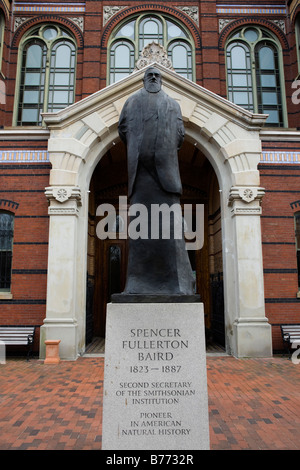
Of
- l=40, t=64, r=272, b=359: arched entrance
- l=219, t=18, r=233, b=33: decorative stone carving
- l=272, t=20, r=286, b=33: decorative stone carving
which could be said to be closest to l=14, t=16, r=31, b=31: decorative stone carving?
l=219, t=18, r=233, b=33: decorative stone carving

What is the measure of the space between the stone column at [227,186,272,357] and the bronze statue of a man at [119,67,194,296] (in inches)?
226

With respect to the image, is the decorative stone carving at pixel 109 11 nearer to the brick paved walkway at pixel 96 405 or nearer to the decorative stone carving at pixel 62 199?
the decorative stone carving at pixel 62 199

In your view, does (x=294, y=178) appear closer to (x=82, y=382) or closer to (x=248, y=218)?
(x=248, y=218)

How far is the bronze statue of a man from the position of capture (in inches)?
154

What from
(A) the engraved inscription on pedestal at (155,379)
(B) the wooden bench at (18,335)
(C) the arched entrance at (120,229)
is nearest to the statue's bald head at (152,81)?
(A) the engraved inscription on pedestal at (155,379)

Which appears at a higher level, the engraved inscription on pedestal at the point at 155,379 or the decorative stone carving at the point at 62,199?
the decorative stone carving at the point at 62,199

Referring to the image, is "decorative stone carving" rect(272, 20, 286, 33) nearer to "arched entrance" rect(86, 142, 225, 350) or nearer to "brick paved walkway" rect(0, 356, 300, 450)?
"arched entrance" rect(86, 142, 225, 350)

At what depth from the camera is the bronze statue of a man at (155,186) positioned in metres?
3.91

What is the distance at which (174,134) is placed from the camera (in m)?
4.11

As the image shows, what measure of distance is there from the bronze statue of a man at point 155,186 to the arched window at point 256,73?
12.0 m

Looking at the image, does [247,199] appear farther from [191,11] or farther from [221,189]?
[191,11]

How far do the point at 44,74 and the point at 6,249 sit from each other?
8.57 metres

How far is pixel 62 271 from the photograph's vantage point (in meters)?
9.31

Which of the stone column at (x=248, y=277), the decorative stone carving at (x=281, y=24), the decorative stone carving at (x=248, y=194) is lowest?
the stone column at (x=248, y=277)
